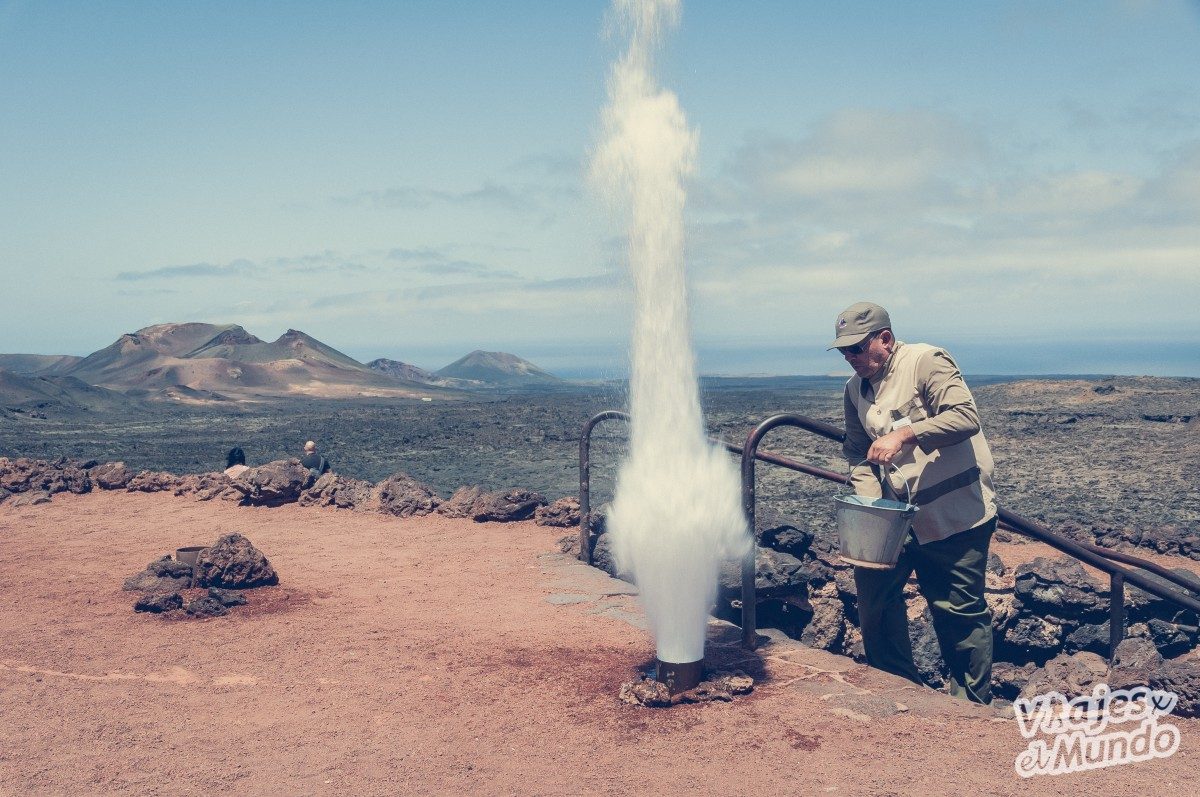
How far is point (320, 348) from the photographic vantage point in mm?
83000

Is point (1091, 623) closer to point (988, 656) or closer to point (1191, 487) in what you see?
point (988, 656)

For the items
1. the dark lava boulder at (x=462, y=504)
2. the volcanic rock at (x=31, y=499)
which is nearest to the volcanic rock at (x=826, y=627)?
the dark lava boulder at (x=462, y=504)

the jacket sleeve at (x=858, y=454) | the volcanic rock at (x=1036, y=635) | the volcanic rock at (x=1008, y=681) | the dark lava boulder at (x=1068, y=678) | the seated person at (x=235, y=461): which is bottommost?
the volcanic rock at (x=1008, y=681)

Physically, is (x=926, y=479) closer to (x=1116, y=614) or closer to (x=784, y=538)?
(x=1116, y=614)

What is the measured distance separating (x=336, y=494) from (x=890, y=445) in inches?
312

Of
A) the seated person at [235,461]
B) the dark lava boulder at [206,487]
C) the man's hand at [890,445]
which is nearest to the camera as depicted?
the man's hand at [890,445]

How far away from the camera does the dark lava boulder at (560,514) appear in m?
9.38

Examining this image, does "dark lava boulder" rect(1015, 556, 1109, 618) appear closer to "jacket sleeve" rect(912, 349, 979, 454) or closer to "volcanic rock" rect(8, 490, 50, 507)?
"jacket sleeve" rect(912, 349, 979, 454)

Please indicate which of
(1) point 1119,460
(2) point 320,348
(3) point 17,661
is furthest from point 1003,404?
(2) point 320,348

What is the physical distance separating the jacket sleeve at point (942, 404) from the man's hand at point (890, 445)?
0.06 meters

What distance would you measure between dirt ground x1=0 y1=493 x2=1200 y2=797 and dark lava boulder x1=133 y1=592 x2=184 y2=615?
108 millimetres

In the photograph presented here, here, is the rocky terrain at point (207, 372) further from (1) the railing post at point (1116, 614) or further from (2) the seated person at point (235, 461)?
(1) the railing post at point (1116, 614)

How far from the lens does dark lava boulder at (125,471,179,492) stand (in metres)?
12.0

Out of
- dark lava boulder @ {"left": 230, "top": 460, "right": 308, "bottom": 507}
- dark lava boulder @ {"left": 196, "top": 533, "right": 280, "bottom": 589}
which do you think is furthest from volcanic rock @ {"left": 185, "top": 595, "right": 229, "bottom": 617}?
dark lava boulder @ {"left": 230, "top": 460, "right": 308, "bottom": 507}
